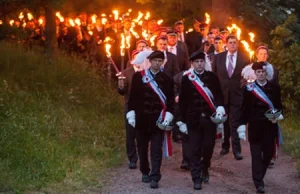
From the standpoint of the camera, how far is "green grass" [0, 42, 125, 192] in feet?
33.1

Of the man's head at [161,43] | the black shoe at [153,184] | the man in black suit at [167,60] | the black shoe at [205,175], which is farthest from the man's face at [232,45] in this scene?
the black shoe at [153,184]

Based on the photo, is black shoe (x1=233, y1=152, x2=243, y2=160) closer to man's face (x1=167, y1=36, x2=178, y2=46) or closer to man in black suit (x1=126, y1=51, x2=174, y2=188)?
man's face (x1=167, y1=36, x2=178, y2=46)

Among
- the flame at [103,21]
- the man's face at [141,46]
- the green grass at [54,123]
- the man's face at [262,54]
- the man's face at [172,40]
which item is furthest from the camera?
the flame at [103,21]

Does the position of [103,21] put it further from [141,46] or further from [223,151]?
[223,151]

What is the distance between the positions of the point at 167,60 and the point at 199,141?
9.39ft

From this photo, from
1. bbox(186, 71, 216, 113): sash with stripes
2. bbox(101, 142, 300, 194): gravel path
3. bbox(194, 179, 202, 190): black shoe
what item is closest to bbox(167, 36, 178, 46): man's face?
bbox(101, 142, 300, 194): gravel path

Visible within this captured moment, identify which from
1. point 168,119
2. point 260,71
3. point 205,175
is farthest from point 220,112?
point 205,175

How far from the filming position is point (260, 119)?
32.5 ft

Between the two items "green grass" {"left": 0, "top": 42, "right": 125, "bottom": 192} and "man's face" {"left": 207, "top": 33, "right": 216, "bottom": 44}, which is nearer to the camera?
"green grass" {"left": 0, "top": 42, "right": 125, "bottom": 192}

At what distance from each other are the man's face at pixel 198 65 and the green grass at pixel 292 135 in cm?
264

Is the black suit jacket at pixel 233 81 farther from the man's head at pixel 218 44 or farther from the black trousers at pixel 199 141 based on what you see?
the black trousers at pixel 199 141

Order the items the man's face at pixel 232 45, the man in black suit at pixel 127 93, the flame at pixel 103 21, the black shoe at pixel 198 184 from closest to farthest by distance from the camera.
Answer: the black shoe at pixel 198 184 < the man in black suit at pixel 127 93 < the man's face at pixel 232 45 < the flame at pixel 103 21

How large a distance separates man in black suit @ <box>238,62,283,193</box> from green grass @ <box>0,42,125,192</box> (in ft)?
8.12

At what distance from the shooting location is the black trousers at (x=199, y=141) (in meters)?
9.88
